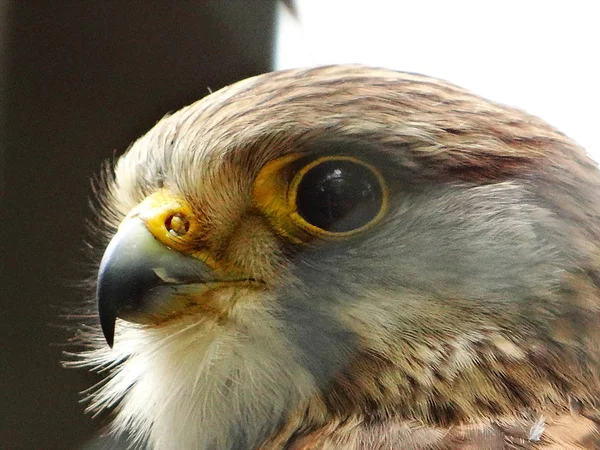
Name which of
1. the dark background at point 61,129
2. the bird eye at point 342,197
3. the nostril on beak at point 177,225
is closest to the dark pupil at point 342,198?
the bird eye at point 342,197

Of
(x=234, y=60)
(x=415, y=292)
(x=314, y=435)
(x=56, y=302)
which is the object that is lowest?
(x=56, y=302)

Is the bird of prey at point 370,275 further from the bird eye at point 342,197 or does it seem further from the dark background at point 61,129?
the dark background at point 61,129

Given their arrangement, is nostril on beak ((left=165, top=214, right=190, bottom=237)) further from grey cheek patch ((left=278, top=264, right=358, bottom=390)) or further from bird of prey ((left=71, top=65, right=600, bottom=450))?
grey cheek patch ((left=278, top=264, right=358, bottom=390))

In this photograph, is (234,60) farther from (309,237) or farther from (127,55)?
(309,237)

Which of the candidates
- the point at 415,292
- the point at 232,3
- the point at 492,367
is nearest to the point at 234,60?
the point at 232,3

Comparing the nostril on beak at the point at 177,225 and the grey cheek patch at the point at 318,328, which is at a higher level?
the nostril on beak at the point at 177,225

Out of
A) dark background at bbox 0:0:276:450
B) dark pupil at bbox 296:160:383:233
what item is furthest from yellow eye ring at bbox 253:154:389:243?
dark background at bbox 0:0:276:450

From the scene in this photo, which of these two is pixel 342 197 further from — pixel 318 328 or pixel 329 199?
pixel 318 328
